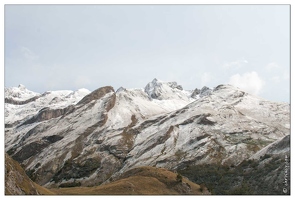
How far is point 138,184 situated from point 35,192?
37287 millimetres

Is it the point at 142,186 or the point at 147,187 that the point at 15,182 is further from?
the point at 147,187

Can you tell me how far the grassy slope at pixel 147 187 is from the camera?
3738 inches

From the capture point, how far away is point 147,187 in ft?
330

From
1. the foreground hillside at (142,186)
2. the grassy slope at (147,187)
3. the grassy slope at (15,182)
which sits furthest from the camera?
the grassy slope at (147,187)

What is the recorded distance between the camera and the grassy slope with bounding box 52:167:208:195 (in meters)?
94.9

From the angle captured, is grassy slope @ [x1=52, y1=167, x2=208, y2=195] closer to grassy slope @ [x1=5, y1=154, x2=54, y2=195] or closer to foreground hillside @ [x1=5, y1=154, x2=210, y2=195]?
foreground hillside @ [x1=5, y1=154, x2=210, y2=195]

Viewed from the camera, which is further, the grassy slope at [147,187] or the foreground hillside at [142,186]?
the grassy slope at [147,187]

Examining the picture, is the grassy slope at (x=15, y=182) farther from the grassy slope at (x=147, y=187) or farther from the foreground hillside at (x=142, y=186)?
the grassy slope at (x=147, y=187)

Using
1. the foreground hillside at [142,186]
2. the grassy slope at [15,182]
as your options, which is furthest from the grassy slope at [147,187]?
the grassy slope at [15,182]

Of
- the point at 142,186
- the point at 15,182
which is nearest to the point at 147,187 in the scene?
the point at 142,186
